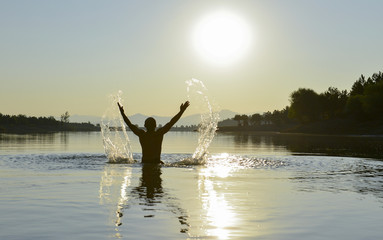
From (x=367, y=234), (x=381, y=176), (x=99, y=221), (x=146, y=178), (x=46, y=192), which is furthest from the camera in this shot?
(x=381, y=176)

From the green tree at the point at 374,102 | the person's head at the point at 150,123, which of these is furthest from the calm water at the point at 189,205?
the green tree at the point at 374,102

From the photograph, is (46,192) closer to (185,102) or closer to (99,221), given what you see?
(99,221)

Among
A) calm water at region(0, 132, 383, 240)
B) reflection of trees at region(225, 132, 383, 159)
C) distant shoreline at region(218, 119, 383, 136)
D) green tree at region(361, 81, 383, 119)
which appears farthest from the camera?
green tree at region(361, 81, 383, 119)

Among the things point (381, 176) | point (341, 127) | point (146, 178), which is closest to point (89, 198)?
point (146, 178)

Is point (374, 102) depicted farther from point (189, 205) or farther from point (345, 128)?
point (189, 205)

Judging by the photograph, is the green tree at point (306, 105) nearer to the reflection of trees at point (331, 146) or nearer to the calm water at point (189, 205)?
the reflection of trees at point (331, 146)

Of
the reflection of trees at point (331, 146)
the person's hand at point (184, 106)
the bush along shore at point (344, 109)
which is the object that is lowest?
the reflection of trees at point (331, 146)

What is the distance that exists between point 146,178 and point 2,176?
5539 mm

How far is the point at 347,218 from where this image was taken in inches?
391

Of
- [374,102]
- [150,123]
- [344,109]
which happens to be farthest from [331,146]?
[344,109]

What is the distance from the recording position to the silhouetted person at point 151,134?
67.5 feet

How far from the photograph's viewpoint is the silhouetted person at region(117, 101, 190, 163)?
20572mm

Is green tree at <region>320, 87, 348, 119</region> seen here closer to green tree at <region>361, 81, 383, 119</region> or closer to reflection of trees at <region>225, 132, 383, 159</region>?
green tree at <region>361, 81, 383, 119</region>

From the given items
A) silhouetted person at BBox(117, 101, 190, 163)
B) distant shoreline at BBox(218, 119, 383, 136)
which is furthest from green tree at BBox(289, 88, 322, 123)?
silhouetted person at BBox(117, 101, 190, 163)
